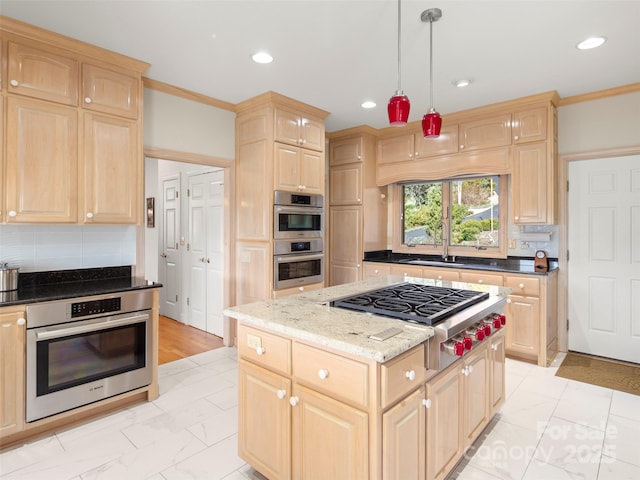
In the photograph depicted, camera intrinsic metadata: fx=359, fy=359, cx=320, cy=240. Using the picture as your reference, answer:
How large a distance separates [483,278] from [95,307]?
136 inches

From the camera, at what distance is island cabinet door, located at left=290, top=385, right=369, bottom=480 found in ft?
4.57

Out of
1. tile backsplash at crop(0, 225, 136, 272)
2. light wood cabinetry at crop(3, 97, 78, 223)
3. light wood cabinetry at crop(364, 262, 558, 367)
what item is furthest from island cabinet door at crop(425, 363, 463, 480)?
tile backsplash at crop(0, 225, 136, 272)

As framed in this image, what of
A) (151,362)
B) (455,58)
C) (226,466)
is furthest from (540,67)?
(151,362)

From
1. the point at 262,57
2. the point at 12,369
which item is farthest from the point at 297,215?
the point at 12,369

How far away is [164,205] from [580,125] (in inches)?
204

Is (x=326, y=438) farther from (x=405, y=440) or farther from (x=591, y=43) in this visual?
(x=591, y=43)

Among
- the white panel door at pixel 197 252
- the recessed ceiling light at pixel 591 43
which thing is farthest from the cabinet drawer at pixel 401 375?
the white panel door at pixel 197 252

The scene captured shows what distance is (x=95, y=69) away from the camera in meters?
2.60

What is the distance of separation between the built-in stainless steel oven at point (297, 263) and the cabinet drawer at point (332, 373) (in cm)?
203

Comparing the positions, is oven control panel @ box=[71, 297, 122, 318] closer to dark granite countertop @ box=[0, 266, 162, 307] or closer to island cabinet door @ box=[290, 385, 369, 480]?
dark granite countertop @ box=[0, 266, 162, 307]

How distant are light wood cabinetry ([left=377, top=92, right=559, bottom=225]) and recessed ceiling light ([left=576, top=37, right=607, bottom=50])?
2.88 ft

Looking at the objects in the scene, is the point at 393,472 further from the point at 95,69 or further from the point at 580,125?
the point at 580,125

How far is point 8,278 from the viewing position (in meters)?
2.37

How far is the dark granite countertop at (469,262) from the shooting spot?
3.75m
